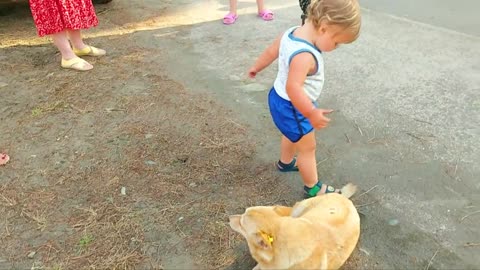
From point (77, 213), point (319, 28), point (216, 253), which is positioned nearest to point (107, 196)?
point (77, 213)

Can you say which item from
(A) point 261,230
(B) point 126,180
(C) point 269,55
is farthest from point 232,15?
(A) point 261,230

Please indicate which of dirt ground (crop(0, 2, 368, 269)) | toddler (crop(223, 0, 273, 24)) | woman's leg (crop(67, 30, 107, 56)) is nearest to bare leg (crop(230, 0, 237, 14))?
toddler (crop(223, 0, 273, 24))

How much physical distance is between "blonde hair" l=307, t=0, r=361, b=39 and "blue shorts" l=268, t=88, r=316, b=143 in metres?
0.38

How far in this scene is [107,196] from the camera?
2.38 metres

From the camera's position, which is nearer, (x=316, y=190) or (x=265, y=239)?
(x=265, y=239)

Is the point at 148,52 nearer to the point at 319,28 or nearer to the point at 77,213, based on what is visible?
the point at 77,213

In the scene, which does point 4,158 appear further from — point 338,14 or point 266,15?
point 266,15

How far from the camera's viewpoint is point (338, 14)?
193 cm

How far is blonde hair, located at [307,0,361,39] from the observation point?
6.32ft

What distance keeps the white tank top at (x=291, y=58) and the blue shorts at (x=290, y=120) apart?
4cm

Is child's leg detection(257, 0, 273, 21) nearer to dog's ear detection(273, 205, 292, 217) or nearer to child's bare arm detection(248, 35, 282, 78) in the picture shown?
child's bare arm detection(248, 35, 282, 78)

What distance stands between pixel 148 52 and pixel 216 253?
2.32m

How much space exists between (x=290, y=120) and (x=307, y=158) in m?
0.21

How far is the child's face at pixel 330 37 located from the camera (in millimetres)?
1980
